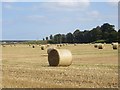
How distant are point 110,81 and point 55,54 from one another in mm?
8743

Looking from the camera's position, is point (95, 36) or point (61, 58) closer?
point (61, 58)

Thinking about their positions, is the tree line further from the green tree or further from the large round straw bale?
the large round straw bale

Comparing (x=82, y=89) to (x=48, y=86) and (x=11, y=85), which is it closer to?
(x=48, y=86)

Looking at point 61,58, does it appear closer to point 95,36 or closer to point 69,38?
point 95,36

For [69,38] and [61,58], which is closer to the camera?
[61,58]

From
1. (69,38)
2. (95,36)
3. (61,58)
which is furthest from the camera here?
(69,38)

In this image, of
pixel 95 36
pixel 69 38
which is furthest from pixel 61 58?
pixel 69 38

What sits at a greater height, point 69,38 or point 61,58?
point 69,38

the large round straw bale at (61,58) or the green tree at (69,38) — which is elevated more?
the green tree at (69,38)

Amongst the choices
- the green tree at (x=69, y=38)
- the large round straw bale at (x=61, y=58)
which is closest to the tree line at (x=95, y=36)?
the green tree at (x=69, y=38)

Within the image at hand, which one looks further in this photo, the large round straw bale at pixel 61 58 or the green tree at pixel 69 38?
the green tree at pixel 69 38

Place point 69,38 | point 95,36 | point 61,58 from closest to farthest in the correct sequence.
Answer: point 61,58 → point 95,36 → point 69,38

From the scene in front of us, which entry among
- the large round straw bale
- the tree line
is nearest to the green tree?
the tree line

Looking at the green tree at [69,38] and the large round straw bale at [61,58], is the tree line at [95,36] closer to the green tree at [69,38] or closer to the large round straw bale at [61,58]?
the green tree at [69,38]
